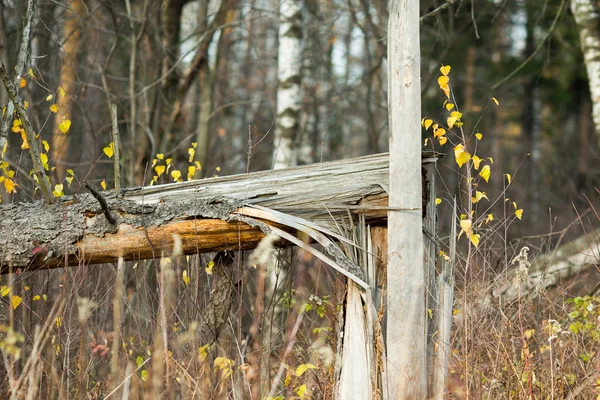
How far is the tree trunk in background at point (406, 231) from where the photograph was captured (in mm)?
3928

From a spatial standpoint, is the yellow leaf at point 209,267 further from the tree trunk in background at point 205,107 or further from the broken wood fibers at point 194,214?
the tree trunk in background at point 205,107

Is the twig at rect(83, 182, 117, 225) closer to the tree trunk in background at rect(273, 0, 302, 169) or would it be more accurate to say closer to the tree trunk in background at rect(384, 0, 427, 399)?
the tree trunk in background at rect(384, 0, 427, 399)

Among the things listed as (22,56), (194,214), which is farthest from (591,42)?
(22,56)

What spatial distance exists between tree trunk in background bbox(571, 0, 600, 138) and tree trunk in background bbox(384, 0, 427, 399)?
12.2ft

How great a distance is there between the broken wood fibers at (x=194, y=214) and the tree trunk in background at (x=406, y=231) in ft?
0.49

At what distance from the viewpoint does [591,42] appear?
283 inches

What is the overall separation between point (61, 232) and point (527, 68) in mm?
14399

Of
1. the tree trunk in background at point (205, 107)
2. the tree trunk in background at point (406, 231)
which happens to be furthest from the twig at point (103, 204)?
the tree trunk in background at point (205, 107)

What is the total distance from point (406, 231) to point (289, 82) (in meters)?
4.83

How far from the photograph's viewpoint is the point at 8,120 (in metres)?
4.80

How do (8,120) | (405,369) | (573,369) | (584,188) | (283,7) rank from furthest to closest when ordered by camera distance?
(584,188) → (283,7) → (8,120) → (573,369) → (405,369)

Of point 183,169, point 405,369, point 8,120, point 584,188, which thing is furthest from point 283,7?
point 584,188

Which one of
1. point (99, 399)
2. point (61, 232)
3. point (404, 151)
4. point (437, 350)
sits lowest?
point (99, 399)

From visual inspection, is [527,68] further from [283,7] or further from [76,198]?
[76,198]
